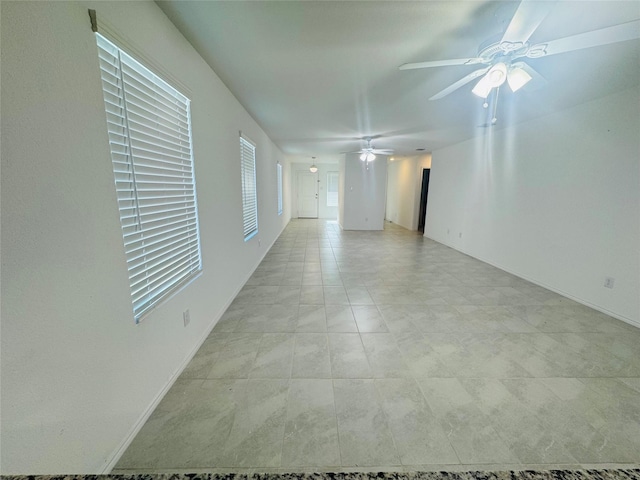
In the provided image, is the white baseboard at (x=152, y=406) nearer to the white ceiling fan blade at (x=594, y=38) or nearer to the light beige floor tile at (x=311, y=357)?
the light beige floor tile at (x=311, y=357)

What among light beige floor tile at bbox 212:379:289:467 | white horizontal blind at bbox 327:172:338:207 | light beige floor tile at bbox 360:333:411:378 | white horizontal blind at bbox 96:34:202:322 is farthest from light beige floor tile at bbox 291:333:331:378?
white horizontal blind at bbox 327:172:338:207

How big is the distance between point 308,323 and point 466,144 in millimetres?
4774

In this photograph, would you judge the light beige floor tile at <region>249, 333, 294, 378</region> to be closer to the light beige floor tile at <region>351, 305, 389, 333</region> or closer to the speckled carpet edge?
the light beige floor tile at <region>351, 305, 389, 333</region>

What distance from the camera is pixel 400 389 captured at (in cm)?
165

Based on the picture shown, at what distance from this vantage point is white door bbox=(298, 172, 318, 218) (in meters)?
10.1

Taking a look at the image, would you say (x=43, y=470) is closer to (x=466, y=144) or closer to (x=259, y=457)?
(x=259, y=457)

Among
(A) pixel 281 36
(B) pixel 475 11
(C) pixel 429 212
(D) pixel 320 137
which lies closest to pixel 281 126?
(D) pixel 320 137

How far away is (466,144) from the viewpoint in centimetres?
495

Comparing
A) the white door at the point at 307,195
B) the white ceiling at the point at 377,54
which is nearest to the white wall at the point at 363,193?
the white door at the point at 307,195

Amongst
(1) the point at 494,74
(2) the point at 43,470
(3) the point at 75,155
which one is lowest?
(2) the point at 43,470

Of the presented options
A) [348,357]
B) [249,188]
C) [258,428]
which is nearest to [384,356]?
[348,357]

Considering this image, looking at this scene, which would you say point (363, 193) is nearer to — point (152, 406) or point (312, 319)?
point (312, 319)

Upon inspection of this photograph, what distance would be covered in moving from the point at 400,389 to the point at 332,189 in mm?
9135

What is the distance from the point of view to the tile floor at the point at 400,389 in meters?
1.25
